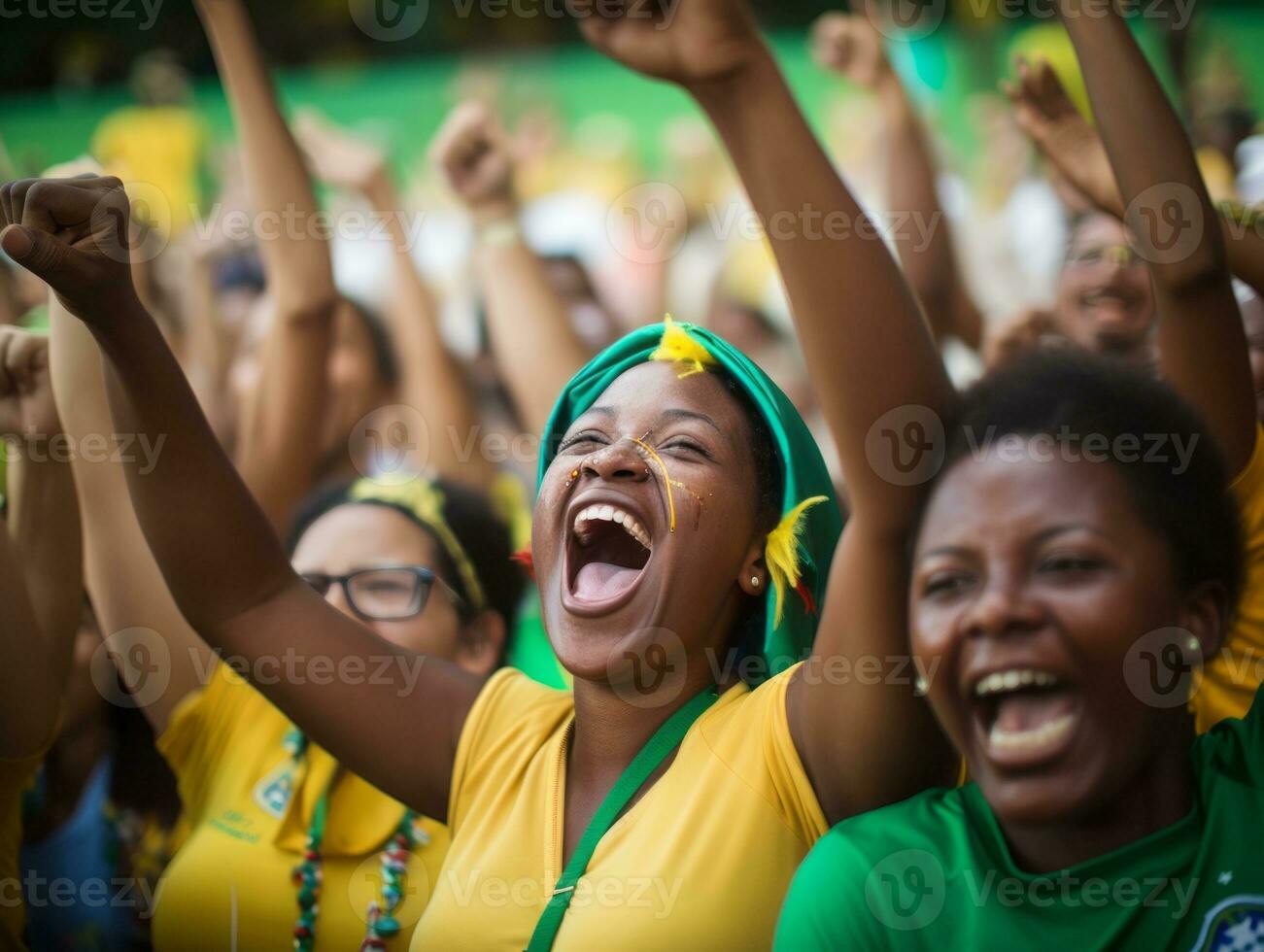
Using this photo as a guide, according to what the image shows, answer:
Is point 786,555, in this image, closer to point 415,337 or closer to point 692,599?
point 692,599

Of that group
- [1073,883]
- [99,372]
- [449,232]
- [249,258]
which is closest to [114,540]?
[99,372]

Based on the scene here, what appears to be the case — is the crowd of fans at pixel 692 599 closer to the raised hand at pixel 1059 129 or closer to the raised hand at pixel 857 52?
the raised hand at pixel 1059 129

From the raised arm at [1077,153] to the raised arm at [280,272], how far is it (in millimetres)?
1440

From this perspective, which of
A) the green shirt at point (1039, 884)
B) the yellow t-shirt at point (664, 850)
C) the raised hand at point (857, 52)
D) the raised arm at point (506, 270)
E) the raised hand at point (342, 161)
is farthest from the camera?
the raised hand at point (342, 161)

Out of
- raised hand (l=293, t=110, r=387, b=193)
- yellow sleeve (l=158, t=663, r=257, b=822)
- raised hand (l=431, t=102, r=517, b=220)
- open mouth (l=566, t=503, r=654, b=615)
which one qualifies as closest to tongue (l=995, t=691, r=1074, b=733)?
open mouth (l=566, t=503, r=654, b=615)

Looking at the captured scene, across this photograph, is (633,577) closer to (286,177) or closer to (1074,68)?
(286,177)

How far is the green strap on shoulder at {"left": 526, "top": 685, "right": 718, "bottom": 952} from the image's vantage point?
162 cm

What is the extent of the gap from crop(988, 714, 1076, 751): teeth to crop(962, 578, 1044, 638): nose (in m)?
0.10

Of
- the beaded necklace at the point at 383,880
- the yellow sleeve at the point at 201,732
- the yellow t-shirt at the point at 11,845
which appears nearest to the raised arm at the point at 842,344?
the beaded necklace at the point at 383,880

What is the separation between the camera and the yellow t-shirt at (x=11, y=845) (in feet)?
7.07

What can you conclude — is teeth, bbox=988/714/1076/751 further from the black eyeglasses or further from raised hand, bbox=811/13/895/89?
raised hand, bbox=811/13/895/89

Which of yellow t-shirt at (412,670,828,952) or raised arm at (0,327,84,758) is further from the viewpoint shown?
raised arm at (0,327,84,758)

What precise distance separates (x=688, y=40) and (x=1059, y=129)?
119cm

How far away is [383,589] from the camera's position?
2504 mm
